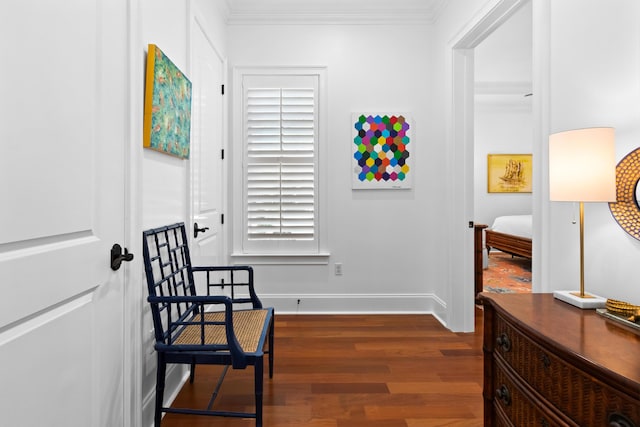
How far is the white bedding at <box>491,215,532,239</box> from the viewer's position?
609cm

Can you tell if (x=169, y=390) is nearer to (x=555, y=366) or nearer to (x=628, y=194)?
(x=555, y=366)

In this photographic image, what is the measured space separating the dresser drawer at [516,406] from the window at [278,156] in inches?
91.3

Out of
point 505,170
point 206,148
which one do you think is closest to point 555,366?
point 206,148

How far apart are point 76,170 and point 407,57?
10.3 ft

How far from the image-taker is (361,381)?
2305mm

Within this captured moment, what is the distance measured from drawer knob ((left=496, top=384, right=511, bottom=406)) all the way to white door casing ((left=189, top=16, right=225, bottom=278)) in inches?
76.1

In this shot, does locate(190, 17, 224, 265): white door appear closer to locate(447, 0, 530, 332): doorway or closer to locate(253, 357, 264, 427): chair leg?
locate(253, 357, 264, 427): chair leg

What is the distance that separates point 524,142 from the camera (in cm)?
762

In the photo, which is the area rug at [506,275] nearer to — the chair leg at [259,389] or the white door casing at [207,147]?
the white door casing at [207,147]

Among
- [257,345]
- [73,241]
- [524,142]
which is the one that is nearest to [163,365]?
[257,345]

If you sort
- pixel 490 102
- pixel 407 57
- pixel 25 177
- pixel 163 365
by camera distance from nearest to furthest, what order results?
pixel 25 177 → pixel 163 365 → pixel 407 57 → pixel 490 102

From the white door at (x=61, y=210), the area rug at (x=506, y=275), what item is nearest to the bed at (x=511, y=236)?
the area rug at (x=506, y=275)

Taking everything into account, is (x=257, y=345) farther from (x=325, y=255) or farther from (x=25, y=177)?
(x=325, y=255)

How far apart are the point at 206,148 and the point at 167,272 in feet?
3.65
